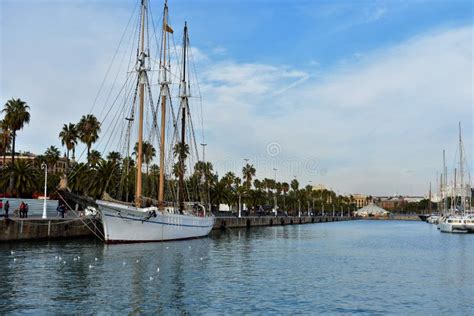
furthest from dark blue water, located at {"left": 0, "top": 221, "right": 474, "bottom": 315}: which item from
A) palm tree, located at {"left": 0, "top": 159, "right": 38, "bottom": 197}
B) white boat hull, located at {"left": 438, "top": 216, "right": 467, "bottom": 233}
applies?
white boat hull, located at {"left": 438, "top": 216, "right": 467, "bottom": 233}

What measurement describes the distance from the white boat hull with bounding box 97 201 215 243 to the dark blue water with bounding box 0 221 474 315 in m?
3.50

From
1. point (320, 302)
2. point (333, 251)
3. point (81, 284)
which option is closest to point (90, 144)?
point (333, 251)

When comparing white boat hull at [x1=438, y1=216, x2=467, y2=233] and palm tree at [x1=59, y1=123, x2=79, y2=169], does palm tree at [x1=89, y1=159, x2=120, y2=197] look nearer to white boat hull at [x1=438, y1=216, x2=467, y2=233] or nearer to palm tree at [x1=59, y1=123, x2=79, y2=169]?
palm tree at [x1=59, y1=123, x2=79, y2=169]

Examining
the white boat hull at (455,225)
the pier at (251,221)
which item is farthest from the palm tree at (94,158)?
the white boat hull at (455,225)

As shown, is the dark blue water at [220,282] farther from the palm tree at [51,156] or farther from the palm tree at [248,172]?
the palm tree at [248,172]

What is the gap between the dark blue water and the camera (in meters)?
25.2

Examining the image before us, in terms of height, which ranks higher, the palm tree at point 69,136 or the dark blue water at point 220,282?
the palm tree at point 69,136

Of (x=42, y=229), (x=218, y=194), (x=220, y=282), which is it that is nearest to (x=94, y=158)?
(x=218, y=194)

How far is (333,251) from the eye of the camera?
192ft

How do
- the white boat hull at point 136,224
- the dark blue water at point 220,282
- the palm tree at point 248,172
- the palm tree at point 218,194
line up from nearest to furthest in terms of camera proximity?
the dark blue water at point 220,282, the white boat hull at point 136,224, the palm tree at point 218,194, the palm tree at point 248,172

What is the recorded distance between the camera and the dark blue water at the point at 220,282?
25.2 metres

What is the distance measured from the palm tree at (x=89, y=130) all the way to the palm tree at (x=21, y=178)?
11270 mm

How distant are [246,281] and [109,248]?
70.4 feet

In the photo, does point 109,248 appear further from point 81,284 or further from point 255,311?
point 255,311
